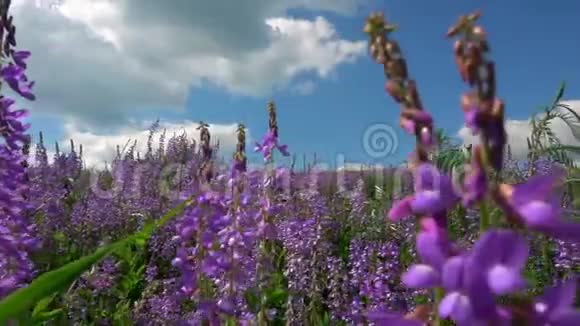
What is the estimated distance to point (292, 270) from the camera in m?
4.91

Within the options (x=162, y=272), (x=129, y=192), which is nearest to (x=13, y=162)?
(x=162, y=272)

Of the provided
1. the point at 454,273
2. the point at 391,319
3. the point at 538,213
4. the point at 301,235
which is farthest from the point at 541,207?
the point at 301,235

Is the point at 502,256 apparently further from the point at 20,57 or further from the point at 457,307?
the point at 20,57

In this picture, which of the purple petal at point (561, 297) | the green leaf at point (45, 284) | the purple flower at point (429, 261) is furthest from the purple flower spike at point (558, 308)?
the green leaf at point (45, 284)

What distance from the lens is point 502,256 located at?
777 millimetres

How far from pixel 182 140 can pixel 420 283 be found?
993cm

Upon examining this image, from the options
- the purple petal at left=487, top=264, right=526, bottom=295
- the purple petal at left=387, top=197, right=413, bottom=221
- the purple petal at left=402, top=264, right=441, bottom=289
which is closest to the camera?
the purple petal at left=487, top=264, right=526, bottom=295

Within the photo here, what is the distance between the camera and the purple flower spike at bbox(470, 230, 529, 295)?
2.52 feet

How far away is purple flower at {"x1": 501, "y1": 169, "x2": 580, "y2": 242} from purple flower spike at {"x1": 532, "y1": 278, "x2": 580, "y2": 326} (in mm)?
55

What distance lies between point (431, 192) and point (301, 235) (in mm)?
4460

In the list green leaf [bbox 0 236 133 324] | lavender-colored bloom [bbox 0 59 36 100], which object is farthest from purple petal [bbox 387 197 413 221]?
lavender-colored bloom [bbox 0 59 36 100]

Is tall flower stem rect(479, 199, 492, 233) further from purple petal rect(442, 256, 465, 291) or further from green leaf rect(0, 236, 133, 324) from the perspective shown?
green leaf rect(0, 236, 133, 324)

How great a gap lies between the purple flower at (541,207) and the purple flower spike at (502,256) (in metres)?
0.03

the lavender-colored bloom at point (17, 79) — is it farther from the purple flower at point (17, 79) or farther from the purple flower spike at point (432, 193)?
the purple flower spike at point (432, 193)
